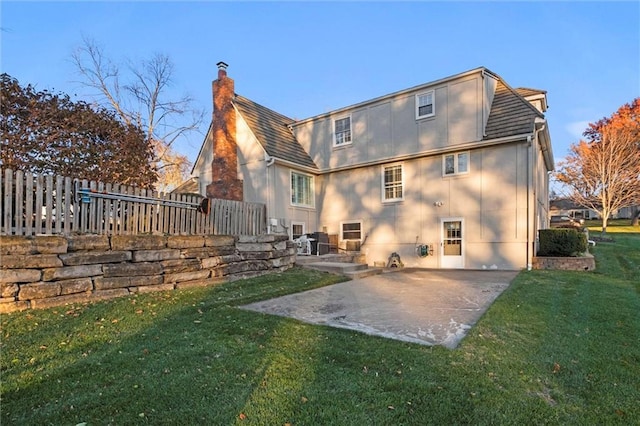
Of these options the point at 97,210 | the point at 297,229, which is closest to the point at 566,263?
the point at 297,229

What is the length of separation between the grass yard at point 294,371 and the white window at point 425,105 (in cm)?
898

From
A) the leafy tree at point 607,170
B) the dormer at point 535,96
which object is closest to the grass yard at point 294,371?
the dormer at point 535,96

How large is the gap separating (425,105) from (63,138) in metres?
11.2

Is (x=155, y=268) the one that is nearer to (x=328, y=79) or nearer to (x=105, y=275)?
(x=105, y=275)

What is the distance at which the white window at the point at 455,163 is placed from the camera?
39.7ft

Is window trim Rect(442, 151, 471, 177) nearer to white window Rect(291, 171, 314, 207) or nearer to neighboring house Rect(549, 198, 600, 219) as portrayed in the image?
white window Rect(291, 171, 314, 207)

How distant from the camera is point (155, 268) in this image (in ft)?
21.2

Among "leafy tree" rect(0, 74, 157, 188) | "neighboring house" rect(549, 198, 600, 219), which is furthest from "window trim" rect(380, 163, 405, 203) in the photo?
"neighboring house" rect(549, 198, 600, 219)

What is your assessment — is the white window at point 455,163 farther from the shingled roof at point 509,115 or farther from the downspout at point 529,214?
the downspout at point 529,214

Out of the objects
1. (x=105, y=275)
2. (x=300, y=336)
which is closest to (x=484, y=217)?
(x=300, y=336)

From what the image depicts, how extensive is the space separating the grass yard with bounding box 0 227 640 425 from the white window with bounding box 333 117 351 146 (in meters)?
10.6

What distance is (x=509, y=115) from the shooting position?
1142 cm

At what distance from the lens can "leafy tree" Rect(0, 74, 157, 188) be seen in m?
8.09

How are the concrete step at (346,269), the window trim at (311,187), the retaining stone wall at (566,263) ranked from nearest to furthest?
1. the concrete step at (346,269)
2. the retaining stone wall at (566,263)
3. the window trim at (311,187)
